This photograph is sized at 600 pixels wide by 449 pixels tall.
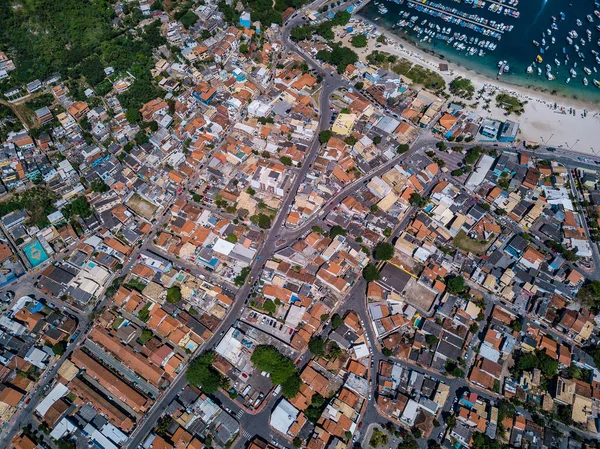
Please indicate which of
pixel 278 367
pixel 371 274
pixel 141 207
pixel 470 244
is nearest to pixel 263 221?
pixel 371 274

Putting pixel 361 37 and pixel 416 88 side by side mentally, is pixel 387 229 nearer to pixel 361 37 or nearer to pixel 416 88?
pixel 416 88

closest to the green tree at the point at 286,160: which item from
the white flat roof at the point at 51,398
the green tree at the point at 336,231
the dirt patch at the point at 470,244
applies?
the green tree at the point at 336,231

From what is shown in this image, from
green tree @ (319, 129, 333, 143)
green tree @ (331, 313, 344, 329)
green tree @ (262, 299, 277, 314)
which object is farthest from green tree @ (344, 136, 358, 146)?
green tree @ (262, 299, 277, 314)

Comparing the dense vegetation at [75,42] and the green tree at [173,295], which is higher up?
the dense vegetation at [75,42]

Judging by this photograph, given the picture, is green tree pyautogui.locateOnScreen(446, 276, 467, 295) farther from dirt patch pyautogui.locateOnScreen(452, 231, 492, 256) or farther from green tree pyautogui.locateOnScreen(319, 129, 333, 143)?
green tree pyautogui.locateOnScreen(319, 129, 333, 143)

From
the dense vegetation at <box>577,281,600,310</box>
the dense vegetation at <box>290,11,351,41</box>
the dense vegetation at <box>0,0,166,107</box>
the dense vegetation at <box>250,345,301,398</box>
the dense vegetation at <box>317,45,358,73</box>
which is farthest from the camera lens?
the dense vegetation at <box>290,11,351,41</box>

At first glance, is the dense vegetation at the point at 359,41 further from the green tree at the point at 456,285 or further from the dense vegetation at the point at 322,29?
the green tree at the point at 456,285

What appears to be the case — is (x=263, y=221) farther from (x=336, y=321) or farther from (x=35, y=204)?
(x=35, y=204)
